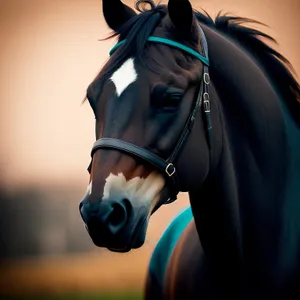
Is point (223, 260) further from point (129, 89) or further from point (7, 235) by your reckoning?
point (7, 235)

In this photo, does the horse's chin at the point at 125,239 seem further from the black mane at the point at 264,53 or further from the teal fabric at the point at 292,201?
the black mane at the point at 264,53

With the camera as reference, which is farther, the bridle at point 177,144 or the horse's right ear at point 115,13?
the horse's right ear at point 115,13

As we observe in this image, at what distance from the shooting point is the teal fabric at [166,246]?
2854 mm

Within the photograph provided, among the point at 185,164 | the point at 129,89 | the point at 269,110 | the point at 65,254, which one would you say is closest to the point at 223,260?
the point at 185,164

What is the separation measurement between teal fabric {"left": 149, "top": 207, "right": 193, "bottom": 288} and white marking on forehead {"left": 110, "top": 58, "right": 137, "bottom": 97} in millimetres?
1094

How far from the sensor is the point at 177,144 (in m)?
2.04

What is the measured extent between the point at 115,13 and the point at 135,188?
79 centimetres

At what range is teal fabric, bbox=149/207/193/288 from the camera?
285 cm

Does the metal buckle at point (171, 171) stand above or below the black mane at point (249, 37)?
below

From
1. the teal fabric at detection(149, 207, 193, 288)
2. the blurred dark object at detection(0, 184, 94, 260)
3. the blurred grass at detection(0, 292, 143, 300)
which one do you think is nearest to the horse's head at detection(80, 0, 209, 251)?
the teal fabric at detection(149, 207, 193, 288)

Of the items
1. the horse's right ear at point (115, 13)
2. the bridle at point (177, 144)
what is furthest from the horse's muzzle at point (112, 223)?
the horse's right ear at point (115, 13)

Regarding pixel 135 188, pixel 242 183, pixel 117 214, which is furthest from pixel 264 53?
pixel 117 214

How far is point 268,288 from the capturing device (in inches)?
86.4

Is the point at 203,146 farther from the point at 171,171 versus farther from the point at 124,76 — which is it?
the point at 124,76
